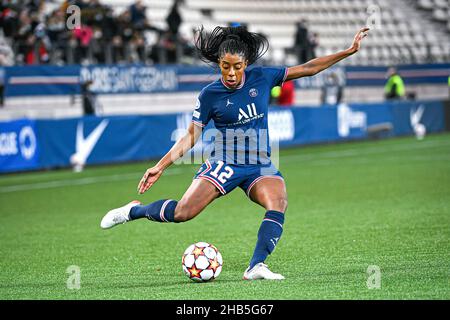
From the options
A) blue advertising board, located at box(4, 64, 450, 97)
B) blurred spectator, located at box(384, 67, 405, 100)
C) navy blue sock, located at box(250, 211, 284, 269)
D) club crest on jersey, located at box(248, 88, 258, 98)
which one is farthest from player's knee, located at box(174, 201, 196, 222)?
blurred spectator, located at box(384, 67, 405, 100)

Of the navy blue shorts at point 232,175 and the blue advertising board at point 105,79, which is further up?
the blue advertising board at point 105,79

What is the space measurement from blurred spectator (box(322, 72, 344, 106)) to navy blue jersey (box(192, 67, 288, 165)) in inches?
979

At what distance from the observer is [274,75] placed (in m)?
8.16

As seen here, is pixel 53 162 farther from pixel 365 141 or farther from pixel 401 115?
pixel 401 115

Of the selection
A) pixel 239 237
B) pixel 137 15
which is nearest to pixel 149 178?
pixel 239 237

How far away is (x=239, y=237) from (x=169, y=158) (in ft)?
10.7

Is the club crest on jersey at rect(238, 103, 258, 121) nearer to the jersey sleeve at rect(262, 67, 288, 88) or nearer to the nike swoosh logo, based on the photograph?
the jersey sleeve at rect(262, 67, 288, 88)

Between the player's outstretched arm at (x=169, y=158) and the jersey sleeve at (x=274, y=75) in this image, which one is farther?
the jersey sleeve at (x=274, y=75)

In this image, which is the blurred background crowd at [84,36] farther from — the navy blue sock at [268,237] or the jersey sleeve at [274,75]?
the navy blue sock at [268,237]

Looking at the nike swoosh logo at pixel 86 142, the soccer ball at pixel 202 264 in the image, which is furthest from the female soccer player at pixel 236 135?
the nike swoosh logo at pixel 86 142

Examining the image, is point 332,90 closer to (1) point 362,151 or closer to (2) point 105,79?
(1) point 362,151

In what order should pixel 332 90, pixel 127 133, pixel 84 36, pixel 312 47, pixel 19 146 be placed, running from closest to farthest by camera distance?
1. pixel 19 146
2. pixel 127 133
3. pixel 84 36
4. pixel 312 47
5. pixel 332 90

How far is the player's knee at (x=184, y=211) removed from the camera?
26.0 feet

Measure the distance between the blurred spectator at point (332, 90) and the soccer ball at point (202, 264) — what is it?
25.4 meters
